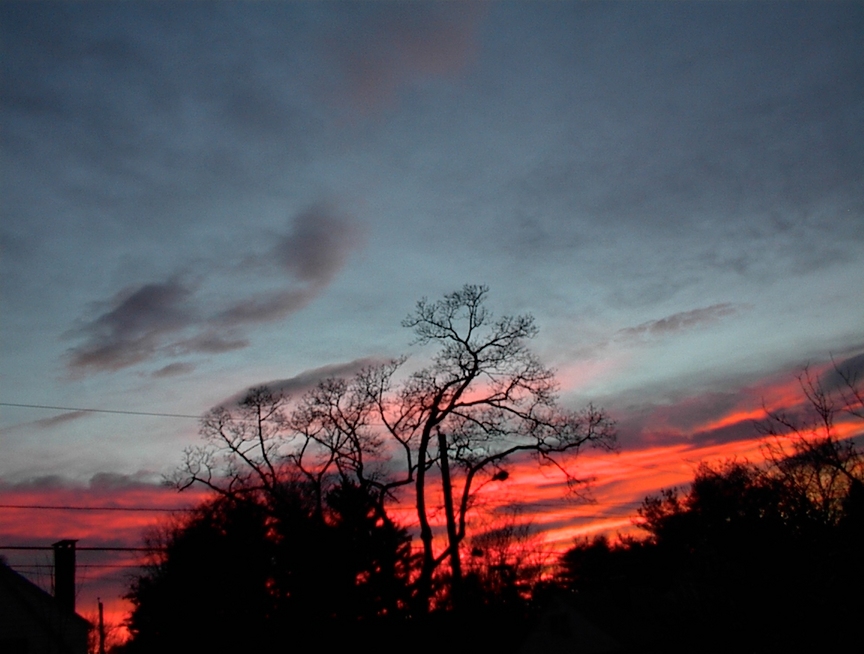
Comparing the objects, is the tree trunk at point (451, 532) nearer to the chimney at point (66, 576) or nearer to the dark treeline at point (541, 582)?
the dark treeline at point (541, 582)

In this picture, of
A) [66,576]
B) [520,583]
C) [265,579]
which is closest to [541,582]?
[520,583]

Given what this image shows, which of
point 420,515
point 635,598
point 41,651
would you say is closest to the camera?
point 420,515

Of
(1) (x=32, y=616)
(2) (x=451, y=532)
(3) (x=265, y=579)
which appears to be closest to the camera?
(2) (x=451, y=532)

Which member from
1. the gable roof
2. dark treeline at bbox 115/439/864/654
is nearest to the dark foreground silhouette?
dark treeline at bbox 115/439/864/654

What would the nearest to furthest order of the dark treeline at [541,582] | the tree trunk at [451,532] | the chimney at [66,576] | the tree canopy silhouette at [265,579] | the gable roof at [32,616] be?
the dark treeline at [541,582], the tree trunk at [451,532], the gable roof at [32,616], the chimney at [66,576], the tree canopy silhouette at [265,579]

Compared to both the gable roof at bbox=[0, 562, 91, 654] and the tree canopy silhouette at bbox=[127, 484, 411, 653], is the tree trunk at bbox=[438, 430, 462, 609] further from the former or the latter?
the gable roof at bbox=[0, 562, 91, 654]

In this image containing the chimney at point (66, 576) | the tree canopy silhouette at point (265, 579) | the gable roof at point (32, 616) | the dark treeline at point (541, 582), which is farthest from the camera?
the tree canopy silhouette at point (265, 579)

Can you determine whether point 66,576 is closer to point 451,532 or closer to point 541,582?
point 451,532

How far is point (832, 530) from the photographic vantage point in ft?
34.6

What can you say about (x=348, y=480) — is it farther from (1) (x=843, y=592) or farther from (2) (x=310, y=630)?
(1) (x=843, y=592)

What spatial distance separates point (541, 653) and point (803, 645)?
1597 inches

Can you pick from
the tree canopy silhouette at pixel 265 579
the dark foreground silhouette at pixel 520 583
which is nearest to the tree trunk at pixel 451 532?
the dark foreground silhouette at pixel 520 583

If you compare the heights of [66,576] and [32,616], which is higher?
[66,576]

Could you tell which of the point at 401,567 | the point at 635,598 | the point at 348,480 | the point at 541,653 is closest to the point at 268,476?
the point at 348,480
